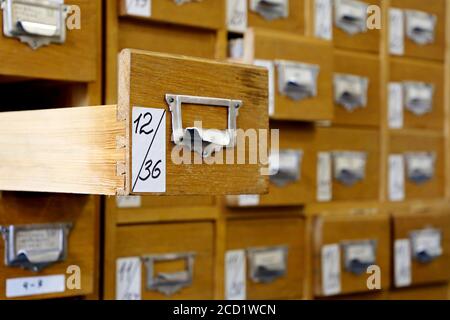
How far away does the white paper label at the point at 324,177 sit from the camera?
190 centimetres

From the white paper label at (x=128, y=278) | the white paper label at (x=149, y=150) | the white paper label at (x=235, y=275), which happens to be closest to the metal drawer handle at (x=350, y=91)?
the white paper label at (x=235, y=275)

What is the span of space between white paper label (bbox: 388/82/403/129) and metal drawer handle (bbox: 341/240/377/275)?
0.34 metres

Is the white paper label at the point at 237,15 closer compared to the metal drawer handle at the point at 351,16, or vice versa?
the white paper label at the point at 237,15

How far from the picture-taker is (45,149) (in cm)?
106

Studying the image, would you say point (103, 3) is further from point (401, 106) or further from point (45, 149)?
point (401, 106)

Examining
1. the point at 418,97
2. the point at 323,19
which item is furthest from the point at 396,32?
→ the point at 323,19

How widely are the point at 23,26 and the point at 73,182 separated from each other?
13.4 inches

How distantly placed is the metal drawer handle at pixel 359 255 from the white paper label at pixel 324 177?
0.13 metres

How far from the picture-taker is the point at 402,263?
6.79 ft

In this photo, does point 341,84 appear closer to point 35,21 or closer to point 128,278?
point 128,278

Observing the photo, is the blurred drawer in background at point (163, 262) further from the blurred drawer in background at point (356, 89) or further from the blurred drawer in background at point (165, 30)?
the blurred drawer in background at point (356, 89)

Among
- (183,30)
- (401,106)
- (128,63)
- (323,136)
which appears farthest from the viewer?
(401,106)

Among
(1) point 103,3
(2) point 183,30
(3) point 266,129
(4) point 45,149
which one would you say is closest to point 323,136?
(2) point 183,30

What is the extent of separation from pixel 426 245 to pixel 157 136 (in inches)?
53.2
